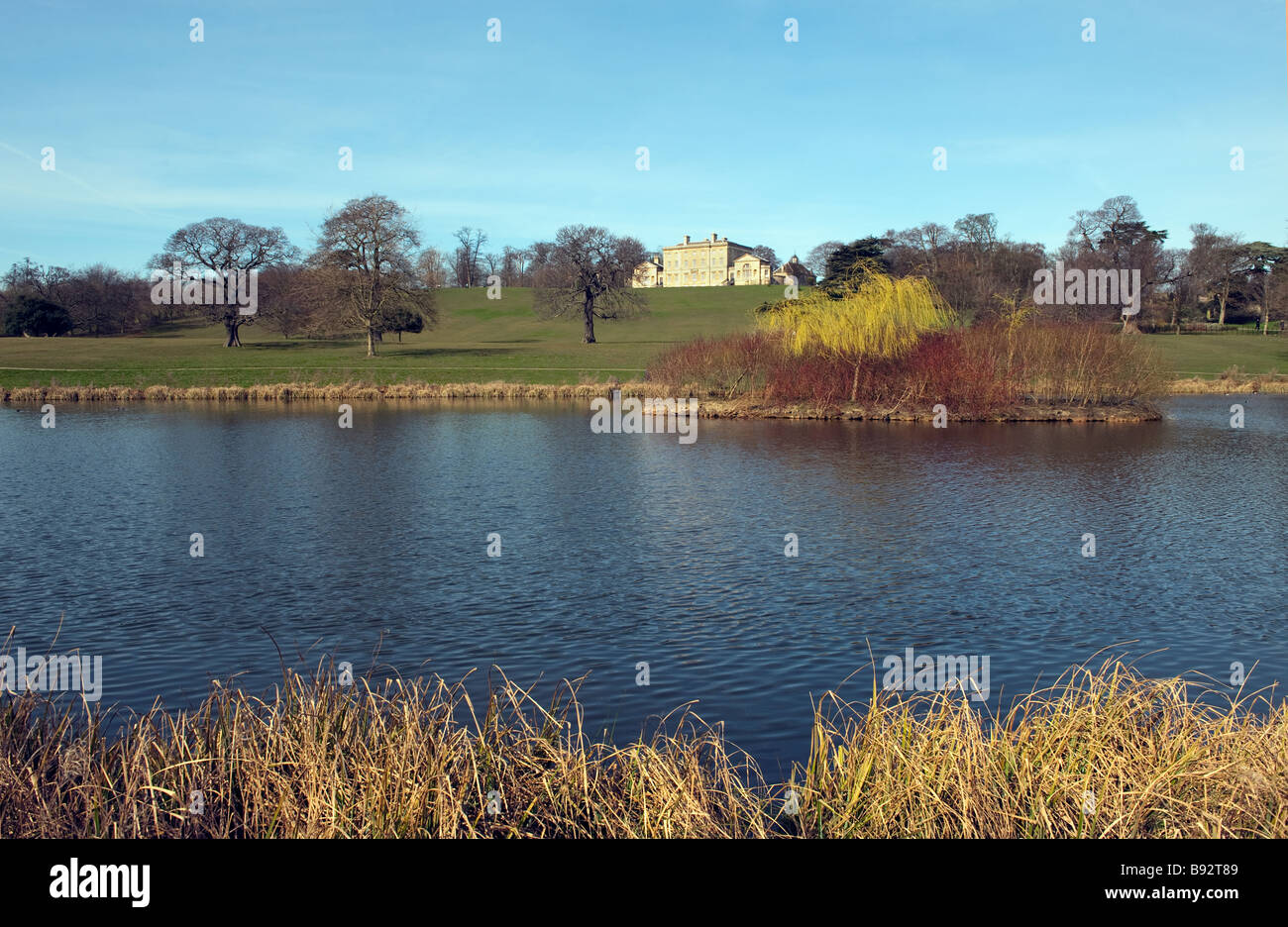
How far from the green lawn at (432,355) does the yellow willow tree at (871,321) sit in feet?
43.7

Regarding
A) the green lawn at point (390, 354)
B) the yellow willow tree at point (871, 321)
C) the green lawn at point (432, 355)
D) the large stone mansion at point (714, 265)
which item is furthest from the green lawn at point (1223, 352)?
the large stone mansion at point (714, 265)

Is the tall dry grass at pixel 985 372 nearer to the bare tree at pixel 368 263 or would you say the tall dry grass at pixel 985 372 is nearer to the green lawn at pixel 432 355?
the green lawn at pixel 432 355

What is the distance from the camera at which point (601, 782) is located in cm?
787

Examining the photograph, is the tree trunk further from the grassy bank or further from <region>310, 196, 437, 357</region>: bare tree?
the grassy bank

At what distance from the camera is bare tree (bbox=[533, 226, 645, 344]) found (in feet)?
281

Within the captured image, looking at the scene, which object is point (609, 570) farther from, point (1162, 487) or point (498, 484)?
point (1162, 487)

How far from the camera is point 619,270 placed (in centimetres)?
8588

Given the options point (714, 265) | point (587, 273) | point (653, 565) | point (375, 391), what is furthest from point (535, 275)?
point (714, 265)

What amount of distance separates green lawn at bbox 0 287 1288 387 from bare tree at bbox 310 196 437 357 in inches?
164

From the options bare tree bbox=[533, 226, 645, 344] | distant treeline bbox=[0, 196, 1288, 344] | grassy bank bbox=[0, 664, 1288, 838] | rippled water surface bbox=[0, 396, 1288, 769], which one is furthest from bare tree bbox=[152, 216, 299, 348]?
grassy bank bbox=[0, 664, 1288, 838]

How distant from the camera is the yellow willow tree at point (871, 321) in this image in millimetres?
43094

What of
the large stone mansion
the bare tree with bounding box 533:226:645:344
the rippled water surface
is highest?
the large stone mansion

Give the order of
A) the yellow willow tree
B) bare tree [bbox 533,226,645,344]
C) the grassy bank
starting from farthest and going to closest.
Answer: bare tree [bbox 533,226,645,344] → the yellow willow tree → the grassy bank
